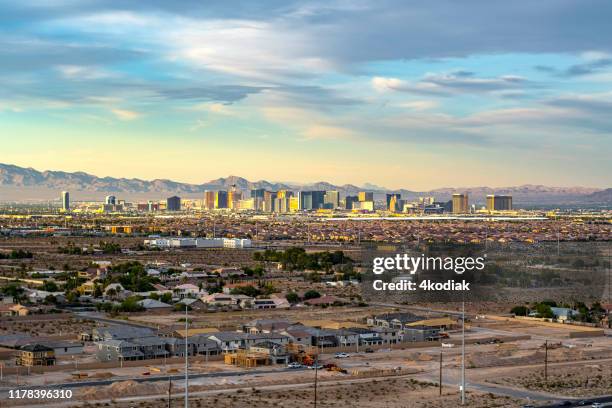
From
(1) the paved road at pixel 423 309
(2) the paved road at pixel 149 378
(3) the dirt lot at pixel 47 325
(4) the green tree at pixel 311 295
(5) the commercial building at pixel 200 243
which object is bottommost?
(2) the paved road at pixel 149 378

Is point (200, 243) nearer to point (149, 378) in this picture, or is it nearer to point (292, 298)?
point (292, 298)

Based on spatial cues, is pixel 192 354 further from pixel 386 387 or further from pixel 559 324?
pixel 559 324

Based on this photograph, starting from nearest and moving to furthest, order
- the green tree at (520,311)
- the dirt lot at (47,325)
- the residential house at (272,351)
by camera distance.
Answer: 1. the residential house at (272,351)
2. the dirt lot at (47,325)
3. the green tree at (520,311)

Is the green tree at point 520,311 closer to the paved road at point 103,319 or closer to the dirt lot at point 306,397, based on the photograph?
the paved road at point 103,319

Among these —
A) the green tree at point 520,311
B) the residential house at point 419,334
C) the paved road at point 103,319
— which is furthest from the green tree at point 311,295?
the residential house at point 419,334

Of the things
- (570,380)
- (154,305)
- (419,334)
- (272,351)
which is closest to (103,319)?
(154,305)

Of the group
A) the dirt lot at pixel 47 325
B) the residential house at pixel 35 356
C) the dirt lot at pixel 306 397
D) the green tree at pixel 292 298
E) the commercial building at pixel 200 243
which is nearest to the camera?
the dirt lot at pixel 306 397

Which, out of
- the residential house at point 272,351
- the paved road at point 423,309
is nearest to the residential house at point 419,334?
the residential house at point 272,351

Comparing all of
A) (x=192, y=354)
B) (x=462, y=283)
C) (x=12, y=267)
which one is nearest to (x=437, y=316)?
(x=462, y=283)

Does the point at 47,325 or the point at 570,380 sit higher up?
the point at 47,325

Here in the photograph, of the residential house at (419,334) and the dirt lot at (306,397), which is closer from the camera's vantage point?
the dirt lot at (306,397)

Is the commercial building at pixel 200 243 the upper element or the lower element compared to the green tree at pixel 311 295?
upper

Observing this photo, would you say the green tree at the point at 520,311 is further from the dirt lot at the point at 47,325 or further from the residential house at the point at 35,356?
the residential house at the point at 35,356
